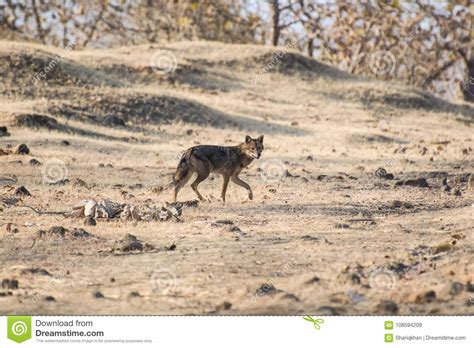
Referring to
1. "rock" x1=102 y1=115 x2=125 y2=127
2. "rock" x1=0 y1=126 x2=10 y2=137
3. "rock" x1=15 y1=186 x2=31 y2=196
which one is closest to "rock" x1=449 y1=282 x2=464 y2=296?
"rock" x1=15 y1=186 x2=31 y2=196

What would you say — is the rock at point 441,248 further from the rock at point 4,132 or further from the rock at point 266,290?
the rock at point 4,132

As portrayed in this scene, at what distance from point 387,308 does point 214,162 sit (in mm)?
6937

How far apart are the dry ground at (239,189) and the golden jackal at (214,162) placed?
1.33 ft

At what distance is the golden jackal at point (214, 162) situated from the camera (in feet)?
46.1

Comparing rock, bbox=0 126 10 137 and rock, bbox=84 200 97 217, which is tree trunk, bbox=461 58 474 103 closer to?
rock, bbox=0 126 10 137

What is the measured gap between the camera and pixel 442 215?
1321 cm

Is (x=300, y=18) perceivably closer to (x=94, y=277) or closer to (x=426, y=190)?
(x=426, y=190)

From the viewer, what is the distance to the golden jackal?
46.1 ft

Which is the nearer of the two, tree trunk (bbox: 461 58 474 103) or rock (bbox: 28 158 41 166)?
rock (bbox: 28 158 41 166)

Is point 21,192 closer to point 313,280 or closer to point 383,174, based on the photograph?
point 383,174

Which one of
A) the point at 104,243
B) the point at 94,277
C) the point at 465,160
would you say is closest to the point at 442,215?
the point at 104,243

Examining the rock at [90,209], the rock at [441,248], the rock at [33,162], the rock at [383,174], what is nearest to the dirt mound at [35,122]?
the rock at [33,162]
